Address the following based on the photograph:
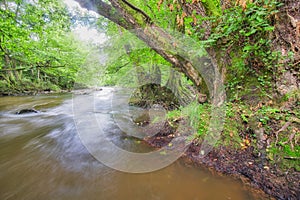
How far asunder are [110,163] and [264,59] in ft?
10.8

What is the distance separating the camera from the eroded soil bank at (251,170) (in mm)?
1756

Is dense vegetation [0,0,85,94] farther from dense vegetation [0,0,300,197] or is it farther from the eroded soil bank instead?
A: the eroded soil bank

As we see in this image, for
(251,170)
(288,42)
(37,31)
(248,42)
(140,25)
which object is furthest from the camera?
(37,31)

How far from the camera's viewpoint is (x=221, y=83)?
291cm

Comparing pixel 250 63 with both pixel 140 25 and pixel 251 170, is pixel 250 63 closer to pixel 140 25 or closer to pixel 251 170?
pixel 251 170

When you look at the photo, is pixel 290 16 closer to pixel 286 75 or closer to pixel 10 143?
pixel 286 75

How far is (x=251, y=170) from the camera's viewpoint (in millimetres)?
2092

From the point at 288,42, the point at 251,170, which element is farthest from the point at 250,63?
the point at 251,170

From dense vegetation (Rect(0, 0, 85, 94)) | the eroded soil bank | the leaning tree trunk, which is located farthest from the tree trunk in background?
dense vegetation (Rect(0, 0, 85, 94))

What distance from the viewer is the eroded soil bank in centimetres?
176

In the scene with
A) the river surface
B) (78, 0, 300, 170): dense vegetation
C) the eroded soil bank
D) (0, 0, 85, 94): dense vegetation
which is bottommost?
the river surface

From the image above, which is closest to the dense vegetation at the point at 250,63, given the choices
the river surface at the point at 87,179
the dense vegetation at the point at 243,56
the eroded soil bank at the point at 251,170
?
the dense vegetation at the point at 243,56

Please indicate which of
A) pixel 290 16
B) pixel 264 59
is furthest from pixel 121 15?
pixel 290 16

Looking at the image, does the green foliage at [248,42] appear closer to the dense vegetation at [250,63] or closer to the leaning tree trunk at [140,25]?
the dense vegetation at [250,63]
